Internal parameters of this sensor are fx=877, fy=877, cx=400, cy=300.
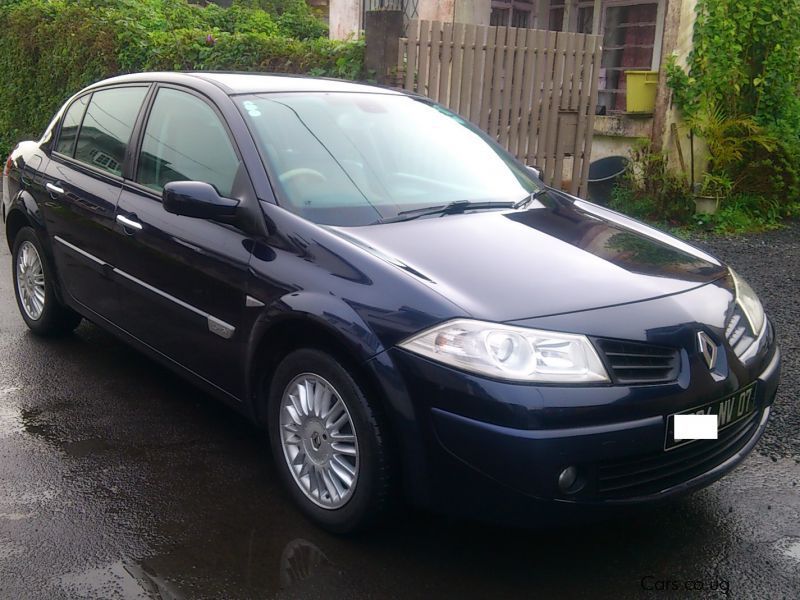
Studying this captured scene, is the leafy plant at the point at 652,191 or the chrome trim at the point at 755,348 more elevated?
the chrome trim at the point at 755,348

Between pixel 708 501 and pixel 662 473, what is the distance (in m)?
0.81

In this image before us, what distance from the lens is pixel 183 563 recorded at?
3188 millimetres

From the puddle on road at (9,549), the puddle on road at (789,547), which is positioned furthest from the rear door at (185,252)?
the puddle on road at (789,547)

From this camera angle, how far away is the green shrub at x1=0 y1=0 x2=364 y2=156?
922 centimetres

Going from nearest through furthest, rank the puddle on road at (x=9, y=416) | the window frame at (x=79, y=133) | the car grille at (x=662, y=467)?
the car grille at (x=662, y=467) < the puddle on road at (x=9, y=416) < the window frame at (x=79, y=133)

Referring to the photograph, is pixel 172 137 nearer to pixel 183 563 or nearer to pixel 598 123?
pixel 183 563

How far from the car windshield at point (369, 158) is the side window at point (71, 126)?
174cm

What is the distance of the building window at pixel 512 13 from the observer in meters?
13.8

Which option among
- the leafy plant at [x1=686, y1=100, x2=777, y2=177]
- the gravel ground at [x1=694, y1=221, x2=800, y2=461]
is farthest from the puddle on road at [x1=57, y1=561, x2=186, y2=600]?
the leafy plant at [x1=686, y1=100, x2=777, y2=177]

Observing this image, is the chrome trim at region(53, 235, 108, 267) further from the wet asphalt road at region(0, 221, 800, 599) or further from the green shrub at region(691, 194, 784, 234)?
the green shrub at region(691, 194, 784, 234)

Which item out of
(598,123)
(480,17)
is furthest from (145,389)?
(480,17)

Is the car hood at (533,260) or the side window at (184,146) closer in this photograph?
the car hood at (533,260)

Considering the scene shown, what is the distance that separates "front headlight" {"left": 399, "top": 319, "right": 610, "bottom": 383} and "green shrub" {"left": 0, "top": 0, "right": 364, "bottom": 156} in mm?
5653

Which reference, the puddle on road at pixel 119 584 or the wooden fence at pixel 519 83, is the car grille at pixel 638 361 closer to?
the puddle on road at pixel 119 584
